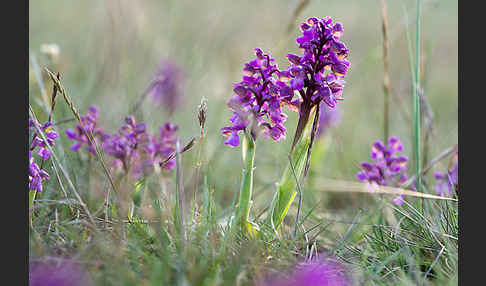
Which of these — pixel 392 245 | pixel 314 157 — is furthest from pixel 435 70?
pixel 392 245

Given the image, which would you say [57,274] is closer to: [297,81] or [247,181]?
[247,181]

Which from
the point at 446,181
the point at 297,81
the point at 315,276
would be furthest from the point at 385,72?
the point at 315,276

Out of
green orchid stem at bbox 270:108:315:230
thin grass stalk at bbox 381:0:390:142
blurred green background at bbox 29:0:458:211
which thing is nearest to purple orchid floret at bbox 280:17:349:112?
green orchid stem at bbox 270:108:315:230

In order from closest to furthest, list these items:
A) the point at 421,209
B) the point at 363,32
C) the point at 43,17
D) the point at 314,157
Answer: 1. the point at 421,209
2. the point at 314,157
3. the point at 43,17
4. the point at 363,32

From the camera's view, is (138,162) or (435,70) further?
(435,70)

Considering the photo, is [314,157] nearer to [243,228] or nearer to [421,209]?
[421,209]

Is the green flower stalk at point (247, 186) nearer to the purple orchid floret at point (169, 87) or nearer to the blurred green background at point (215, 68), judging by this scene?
the blurred green background at point (215, 68)
